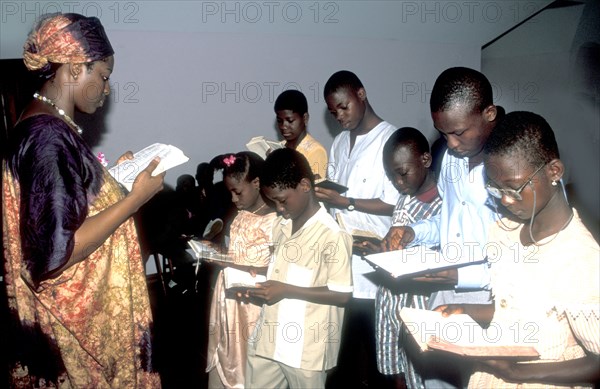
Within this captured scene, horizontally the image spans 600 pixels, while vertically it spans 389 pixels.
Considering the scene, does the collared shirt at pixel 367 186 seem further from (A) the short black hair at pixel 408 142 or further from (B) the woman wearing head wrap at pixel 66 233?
(B) the woman wearing head wrap at pixel 66 233

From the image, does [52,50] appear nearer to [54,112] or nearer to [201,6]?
[54,112]

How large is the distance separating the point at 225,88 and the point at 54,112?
134 inches

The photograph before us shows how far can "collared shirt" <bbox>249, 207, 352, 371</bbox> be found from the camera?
7.85 feet

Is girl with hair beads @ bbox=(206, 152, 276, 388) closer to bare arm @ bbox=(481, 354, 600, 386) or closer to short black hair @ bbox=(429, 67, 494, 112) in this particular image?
short black hair @ bbox=(429, 67, 494, 112)

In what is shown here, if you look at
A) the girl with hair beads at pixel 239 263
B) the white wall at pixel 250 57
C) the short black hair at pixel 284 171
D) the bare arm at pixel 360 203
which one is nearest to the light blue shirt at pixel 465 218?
the short black hair at pixel 284 171

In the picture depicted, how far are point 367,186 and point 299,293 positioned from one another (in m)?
1.10

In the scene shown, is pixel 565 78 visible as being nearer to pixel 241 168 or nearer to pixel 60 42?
pixel 241 168

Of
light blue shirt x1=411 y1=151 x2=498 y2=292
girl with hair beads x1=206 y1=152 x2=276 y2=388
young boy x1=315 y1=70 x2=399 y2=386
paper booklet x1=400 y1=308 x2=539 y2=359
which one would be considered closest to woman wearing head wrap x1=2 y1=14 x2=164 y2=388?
girl with hair beads x1=206 y1=152 x2=276 y2=388

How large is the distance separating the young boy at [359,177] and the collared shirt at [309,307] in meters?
0.66

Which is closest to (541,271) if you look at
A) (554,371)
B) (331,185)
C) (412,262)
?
(554,371)

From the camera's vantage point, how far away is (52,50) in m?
1.88

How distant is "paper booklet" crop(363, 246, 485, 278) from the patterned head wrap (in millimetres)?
1279

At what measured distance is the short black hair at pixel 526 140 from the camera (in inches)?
61.7

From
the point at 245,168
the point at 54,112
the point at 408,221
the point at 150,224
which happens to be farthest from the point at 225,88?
the point at 54,112
